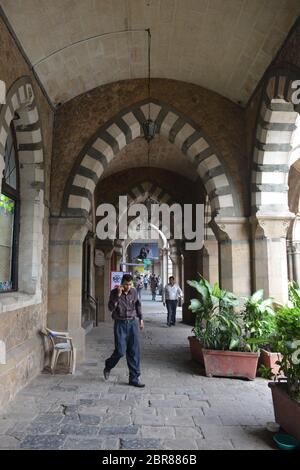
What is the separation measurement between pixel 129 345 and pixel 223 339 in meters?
1.37

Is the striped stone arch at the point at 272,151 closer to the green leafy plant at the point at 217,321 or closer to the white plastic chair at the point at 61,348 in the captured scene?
the green leafy plant at the point at 217,321

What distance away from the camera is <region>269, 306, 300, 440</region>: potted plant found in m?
2.92

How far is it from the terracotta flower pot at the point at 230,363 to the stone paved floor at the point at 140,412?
4.4 inches

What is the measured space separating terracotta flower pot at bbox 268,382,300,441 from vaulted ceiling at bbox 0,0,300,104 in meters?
4.13

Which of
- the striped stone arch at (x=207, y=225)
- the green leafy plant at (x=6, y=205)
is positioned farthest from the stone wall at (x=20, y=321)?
the striped stone arch at (x=207, y=225)

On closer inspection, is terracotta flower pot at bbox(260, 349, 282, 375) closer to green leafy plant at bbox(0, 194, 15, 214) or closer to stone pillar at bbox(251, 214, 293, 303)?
stone pillar at bbox(251, 214, 293, 303)

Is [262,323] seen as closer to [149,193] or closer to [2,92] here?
[2,92]

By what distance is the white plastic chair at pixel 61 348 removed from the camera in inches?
203

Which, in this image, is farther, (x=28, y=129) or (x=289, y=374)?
(x=28, y=129)

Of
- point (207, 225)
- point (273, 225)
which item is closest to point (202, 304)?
point (273, 225)

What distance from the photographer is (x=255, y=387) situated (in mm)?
4578

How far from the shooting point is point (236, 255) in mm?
6195

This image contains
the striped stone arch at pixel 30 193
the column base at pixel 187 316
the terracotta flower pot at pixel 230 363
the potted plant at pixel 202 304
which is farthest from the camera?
the column base at pixel 187 316
